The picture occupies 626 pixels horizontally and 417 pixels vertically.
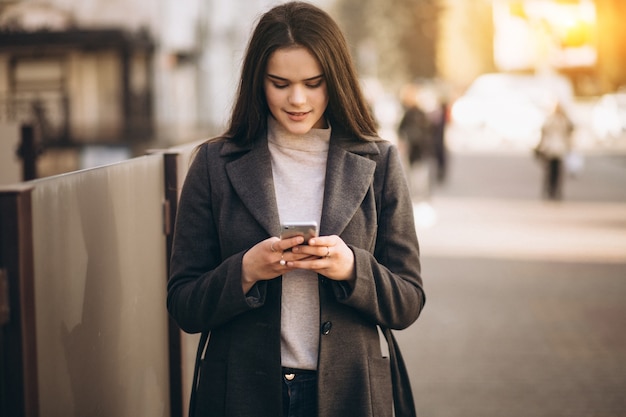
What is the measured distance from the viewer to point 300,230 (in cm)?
244

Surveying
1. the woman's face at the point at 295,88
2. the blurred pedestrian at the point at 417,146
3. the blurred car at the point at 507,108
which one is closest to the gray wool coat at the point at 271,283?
the woman's face at the point at 295,88

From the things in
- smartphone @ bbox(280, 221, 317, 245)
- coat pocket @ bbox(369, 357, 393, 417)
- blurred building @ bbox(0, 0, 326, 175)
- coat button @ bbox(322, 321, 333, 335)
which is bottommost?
coat pocket @ bbox(369, 357, 393, 417)

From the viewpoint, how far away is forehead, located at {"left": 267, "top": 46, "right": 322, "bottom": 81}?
8.92 ft

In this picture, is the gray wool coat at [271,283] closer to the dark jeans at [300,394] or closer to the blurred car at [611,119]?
the dark jeans at [300,394]

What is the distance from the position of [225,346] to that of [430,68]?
8305 cm

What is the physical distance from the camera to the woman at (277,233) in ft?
8.84

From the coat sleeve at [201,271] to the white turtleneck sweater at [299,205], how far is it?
0.35 ft

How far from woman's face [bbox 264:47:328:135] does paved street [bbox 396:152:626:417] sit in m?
3.61

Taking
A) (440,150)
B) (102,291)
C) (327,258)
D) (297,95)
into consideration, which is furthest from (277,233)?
(440,150)

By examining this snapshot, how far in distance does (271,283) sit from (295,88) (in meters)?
0.51

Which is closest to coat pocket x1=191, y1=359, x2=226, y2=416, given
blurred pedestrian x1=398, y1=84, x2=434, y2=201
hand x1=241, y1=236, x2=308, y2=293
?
hand x1=241, y1=236, x2=308, y2=293

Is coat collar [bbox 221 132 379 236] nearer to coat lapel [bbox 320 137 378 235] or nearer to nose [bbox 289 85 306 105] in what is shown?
coat lapel [bbox 320 137 378 235]

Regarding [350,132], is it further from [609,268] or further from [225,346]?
[609,268]

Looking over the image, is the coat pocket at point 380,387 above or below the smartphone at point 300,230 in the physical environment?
below
